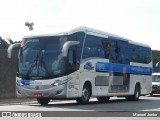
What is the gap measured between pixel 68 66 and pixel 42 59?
119 cm

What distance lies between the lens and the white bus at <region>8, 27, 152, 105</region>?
19.8m

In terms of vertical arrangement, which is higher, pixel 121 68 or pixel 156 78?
pixel 121 68

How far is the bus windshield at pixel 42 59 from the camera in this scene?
778 inches

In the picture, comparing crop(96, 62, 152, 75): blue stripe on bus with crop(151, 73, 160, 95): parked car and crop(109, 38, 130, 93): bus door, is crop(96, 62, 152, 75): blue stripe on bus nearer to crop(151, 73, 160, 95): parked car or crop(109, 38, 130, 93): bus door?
crop(109, 38, 130, 93): bus door

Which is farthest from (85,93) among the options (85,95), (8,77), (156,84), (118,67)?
(156,84)

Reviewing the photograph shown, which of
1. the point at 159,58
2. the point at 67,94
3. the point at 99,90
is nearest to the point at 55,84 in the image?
the point at 67,94

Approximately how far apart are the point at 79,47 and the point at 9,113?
6240 millimetres

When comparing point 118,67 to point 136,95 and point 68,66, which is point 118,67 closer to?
point 136,95

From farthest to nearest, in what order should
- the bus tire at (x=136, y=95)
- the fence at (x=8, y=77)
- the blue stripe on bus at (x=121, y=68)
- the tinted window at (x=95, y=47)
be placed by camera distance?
1. the fence at (x=8, y=77)
2. the bus tire at (x=136, y=95)
3. the blue stripe on bus at (x=121, y=68)
4. the tinted window at (x=95, y=47)

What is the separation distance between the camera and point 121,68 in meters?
25.7

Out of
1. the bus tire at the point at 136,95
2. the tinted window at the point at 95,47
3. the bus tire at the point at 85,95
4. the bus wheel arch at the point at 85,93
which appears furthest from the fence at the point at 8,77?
the bus tire at the point at 85,95

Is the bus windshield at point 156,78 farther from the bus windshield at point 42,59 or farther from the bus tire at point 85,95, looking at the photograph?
the bus windshield at point 42,59

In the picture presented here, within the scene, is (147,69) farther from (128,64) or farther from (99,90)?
(99,90)

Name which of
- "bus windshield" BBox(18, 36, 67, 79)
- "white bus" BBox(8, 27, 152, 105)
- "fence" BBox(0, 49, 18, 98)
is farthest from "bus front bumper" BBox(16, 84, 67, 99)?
"fence" BBox(0, 49, 18, 98)
